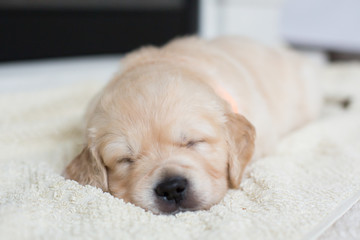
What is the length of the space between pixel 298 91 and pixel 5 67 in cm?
351

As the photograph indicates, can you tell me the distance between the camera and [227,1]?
5922 mm

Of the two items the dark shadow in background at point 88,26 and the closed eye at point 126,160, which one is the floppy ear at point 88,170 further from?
the dark shadow in background at point 88,26

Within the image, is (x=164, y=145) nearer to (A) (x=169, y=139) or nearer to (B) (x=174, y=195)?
(A) (x=169, y=139)

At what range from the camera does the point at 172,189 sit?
184 cm

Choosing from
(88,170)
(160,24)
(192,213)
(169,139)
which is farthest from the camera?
(160,24)

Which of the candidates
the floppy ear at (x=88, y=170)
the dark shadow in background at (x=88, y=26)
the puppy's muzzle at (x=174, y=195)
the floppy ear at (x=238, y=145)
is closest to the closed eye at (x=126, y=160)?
the floppy ear at (x=88, y=170)

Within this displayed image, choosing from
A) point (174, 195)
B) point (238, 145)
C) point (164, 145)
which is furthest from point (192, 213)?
point (238, 145)

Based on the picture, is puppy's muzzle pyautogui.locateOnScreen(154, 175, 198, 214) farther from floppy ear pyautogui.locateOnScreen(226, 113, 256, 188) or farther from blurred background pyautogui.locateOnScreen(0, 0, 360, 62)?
blurred background pyautogui.locateOnScreen(0, 0, 360, 62)

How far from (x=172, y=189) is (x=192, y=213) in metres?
0.14

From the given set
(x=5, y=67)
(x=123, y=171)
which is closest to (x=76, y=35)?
(x=5, y=67)

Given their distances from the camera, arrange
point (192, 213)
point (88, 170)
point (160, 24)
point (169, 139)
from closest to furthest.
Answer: point (192, 213)
point (169, 139)
point (88, 170)
point (160, 24)

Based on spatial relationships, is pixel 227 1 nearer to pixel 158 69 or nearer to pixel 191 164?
pixel 158 69

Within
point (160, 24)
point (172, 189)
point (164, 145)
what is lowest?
point (160, 24)

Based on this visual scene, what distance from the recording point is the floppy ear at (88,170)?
81.7 inches
